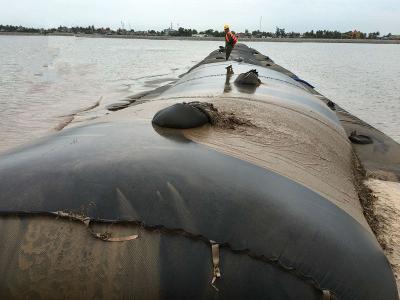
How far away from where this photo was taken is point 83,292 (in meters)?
2.05

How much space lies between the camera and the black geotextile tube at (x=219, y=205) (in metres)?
2.10

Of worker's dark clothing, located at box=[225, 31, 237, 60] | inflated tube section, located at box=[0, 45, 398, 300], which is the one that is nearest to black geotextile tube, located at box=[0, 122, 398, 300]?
inflated tube section, located at box=[0, 45, 398, 300]

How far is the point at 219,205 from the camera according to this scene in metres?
2.21

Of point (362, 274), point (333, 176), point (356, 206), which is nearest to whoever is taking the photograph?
point (362, 274)

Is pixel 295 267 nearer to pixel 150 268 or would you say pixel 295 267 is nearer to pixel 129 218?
pixel 150 268

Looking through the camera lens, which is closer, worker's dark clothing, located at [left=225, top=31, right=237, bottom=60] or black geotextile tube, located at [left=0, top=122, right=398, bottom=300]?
black geotextile tube, located at [left=0, top=122, right=398, bottom=300]

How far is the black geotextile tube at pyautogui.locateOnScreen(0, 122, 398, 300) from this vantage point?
2102mm

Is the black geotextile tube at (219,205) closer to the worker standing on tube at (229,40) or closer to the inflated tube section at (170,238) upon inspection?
the inflated tube section at (170,238)

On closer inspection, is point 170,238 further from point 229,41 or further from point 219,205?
point 229,41

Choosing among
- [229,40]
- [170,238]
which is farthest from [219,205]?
[229,40]

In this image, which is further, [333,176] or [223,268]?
[333,176]

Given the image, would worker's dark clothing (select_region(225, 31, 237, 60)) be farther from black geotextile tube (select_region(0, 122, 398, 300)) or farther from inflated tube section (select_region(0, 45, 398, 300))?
inflated tube section (select_region(0, 45, 398, 300))

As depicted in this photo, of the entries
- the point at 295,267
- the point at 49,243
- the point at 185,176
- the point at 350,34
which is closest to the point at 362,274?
the point at 295,267

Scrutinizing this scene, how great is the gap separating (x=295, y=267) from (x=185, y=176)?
747 millimetres
